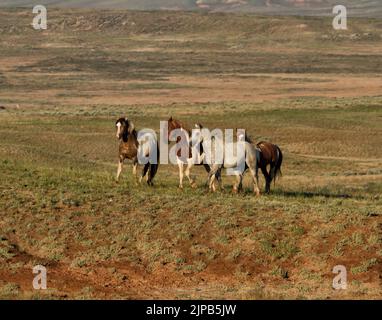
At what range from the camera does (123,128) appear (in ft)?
79.8

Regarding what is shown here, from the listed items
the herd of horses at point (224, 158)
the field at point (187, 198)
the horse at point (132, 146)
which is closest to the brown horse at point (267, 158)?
the herd of horses at point (224, 158)

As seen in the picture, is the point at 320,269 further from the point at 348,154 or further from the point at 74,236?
the point at 348,154

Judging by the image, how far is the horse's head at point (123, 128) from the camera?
24.2 meters

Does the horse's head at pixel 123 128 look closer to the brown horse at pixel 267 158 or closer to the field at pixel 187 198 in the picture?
the field at pixel 187 198

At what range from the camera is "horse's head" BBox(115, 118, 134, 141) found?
24219mm

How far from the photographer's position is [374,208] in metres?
21.9

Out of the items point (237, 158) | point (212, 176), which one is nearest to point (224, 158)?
point (237, 158)

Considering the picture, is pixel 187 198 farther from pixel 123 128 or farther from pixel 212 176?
pixel 123 128

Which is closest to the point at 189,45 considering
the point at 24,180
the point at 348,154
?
the point at 348,154

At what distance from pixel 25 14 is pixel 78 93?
101 metres

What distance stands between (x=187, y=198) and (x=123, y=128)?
3.29 m

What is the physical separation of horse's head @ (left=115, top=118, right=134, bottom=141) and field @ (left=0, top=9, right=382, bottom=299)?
1.31m

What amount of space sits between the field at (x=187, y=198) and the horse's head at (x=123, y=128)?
1.31 m

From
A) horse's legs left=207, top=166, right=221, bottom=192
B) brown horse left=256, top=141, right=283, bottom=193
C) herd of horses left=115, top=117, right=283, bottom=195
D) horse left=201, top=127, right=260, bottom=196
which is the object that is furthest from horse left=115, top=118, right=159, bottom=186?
brown horse left=256, top=141, right=283, bottom=193
